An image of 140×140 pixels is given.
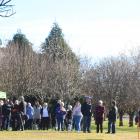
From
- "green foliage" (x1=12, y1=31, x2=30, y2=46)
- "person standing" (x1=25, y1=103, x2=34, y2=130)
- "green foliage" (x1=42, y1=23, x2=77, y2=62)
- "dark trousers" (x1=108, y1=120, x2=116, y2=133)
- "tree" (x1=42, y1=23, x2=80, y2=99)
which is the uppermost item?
"green foliage" (x1=12, y1=31, x2=30, y2=46)

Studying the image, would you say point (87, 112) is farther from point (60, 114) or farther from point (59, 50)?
point (59, 50)

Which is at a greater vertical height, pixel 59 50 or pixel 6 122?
pixel 59 50

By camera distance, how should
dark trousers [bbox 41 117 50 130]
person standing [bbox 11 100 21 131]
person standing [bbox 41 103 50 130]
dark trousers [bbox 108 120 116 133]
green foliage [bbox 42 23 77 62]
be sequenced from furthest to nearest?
green foliage [bbox 42 23 77 62]
dark trousers [bbox 41 117 50 130]
person standing [bbox 41 103 50 130]
person standing [bbox 11 100 21 131]
dark trousers [bbox 108 120 116 133]

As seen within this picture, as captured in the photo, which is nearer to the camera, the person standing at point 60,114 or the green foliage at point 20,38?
the person standing at point 60,114

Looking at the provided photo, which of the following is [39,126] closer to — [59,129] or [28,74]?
[59,129]

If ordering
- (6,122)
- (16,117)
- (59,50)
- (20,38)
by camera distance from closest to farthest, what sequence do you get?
(16,117)
(6,122)
(59,50)
(20,38)

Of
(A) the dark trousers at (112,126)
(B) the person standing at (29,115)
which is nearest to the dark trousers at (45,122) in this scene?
(B) the person standing at (29,115)

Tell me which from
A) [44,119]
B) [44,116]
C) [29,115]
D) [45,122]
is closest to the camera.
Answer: [29,115]

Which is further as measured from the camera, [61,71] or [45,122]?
[61,71]

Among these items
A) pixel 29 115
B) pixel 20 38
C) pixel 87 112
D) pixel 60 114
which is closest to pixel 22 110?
pixel 29 115

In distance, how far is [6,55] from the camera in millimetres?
53562

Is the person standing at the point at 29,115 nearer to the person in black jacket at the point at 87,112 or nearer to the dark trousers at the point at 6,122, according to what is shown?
the dark trousers at the point at 6,122

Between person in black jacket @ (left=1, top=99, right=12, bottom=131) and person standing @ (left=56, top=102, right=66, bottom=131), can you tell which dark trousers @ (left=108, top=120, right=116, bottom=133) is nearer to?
person standing @ (left=56, top=102, right=66, bottom=131)

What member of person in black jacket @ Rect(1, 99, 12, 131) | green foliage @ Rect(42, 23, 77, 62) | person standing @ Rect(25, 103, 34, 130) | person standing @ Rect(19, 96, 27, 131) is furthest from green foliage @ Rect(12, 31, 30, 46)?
person standing @ Rect(19, 96, 27, 131)
